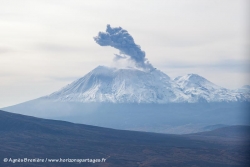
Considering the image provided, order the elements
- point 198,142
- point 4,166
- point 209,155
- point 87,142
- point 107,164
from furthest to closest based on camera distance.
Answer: point 198,142 < point 87,142 < point 209,155 < point 107,164 < point 4,166

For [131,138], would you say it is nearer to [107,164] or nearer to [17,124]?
[17,124]

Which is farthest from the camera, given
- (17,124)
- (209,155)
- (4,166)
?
(17,124)

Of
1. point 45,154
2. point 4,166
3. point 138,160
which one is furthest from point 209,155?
point 4,166

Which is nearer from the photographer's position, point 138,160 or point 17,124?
point 138,160

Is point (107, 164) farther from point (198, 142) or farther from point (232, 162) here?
point (198, 142)

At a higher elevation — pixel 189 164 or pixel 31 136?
pixel 31 136

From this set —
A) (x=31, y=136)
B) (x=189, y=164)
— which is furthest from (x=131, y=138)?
(x=189, y=164)
